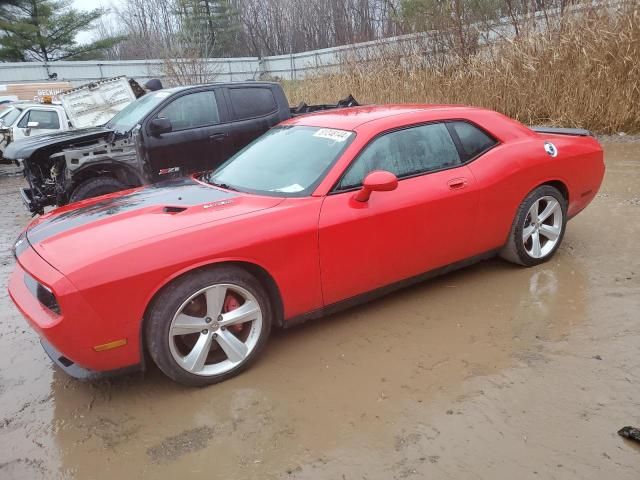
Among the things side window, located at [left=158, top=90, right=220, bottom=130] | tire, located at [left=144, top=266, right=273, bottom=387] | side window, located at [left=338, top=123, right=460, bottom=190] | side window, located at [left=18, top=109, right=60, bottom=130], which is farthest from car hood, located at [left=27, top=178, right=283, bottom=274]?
side window, located at [left=18, top=109, right=60, bottom=130]

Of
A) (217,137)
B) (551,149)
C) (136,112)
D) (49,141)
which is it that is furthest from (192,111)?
(551,149)

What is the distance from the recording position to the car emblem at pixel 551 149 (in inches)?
163

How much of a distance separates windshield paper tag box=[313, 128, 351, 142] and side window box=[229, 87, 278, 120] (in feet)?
11.7

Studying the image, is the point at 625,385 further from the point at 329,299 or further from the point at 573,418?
the point at 329,299

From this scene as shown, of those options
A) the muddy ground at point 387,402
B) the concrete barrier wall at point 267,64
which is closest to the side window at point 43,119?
the concrete barrier wall at point 267,64

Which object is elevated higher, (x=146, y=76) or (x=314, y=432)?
(x=146, y=76)

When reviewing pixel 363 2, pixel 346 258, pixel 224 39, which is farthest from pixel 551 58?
pixel 224 39

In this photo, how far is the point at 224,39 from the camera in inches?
1497

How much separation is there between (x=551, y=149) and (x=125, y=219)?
10.9ft

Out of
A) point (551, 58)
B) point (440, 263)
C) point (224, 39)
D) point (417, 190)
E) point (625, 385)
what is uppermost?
point (224, 39)

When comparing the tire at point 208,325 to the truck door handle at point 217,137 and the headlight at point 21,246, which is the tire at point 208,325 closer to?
the headlight at point 21,246

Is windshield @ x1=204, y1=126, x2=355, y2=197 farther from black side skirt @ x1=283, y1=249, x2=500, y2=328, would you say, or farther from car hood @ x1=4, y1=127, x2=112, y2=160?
car hood @ x1=4, y1=127, x2=112, y2=160

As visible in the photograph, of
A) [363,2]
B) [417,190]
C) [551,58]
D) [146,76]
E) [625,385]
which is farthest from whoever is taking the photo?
[363,2]

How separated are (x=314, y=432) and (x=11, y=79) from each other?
27208 millimetres
